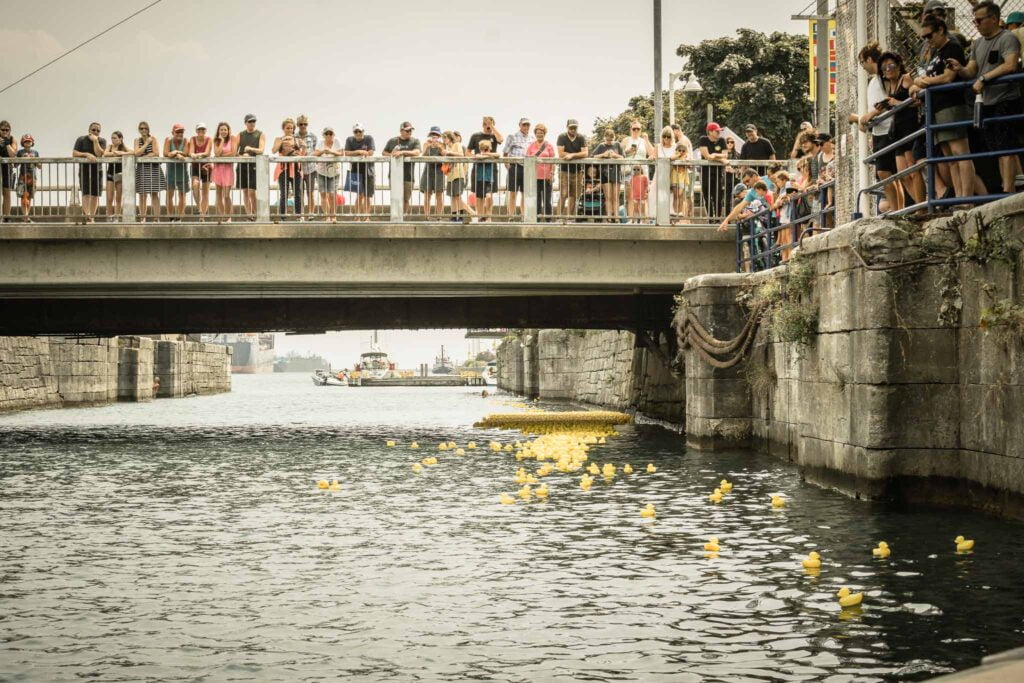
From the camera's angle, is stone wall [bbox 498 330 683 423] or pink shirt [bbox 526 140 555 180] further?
stone wall [bbox 498 330 683 423]

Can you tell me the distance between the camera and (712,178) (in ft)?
77.0

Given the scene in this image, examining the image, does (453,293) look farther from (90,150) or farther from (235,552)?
(235,552)

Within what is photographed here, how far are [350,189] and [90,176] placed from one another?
4.73 meters

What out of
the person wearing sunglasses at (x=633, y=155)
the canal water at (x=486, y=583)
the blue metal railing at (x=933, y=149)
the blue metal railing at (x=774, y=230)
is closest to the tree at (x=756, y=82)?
the person wearing sunglasses at (x=633, y=155)

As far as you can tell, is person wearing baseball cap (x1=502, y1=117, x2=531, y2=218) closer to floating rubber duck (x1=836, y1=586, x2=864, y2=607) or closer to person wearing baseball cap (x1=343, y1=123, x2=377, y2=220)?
person wearing baseball cap (x1=343, y1=123, x2=377, y2=220)

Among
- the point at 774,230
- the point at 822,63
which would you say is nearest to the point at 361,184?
the point at 774,230

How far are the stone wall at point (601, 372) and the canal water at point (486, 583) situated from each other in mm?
14837

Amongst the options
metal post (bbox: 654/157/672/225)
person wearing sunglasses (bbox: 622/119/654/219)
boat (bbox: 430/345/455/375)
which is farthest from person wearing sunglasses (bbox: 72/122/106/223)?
boat (bbox: 430/345/455/375)

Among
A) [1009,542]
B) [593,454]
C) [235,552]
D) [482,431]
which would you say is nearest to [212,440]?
[482,431]

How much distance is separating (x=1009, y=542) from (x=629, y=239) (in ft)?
44.4

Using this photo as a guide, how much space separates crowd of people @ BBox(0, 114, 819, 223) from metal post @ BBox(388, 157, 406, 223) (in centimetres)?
4

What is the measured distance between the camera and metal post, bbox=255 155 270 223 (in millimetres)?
22562

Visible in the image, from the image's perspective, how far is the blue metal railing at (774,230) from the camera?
697 inches

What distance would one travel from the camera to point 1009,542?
10195 mm
